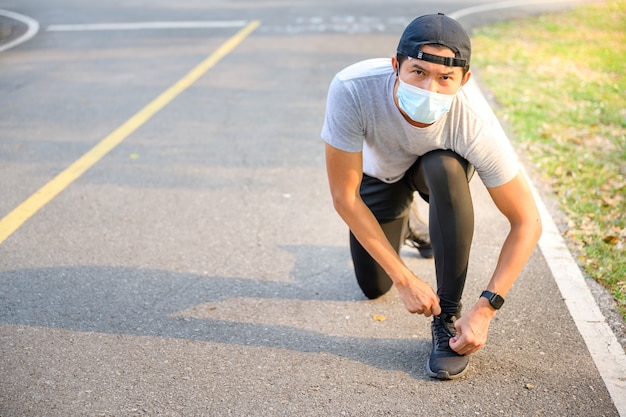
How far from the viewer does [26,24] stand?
1349 cm

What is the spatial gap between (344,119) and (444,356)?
1106mm

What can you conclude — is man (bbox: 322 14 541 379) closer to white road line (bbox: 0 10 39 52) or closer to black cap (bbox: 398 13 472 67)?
black cap (bbox: 398 13 472 67)

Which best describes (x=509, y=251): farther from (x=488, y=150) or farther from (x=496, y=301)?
(x=488, y=150)

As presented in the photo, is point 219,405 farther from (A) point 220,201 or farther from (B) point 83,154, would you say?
(B) point 83,154

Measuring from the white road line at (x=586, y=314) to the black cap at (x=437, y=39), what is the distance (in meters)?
1.49

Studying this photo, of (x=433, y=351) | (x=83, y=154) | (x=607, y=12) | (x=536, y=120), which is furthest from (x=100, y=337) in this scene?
(x=607, y=12)

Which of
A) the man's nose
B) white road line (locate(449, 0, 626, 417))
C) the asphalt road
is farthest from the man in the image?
white road line (locate(449, 0, 626, 417))

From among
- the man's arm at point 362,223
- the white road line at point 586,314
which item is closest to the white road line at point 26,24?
the white road line at point 586,314

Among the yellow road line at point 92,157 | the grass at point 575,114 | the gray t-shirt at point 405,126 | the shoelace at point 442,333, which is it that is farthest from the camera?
the yellow road line at point 92,157

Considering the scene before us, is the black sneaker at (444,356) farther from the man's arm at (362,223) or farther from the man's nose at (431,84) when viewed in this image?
the man's nose at (431,84)

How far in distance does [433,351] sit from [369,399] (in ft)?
1.36

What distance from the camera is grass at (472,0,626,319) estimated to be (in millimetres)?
5133

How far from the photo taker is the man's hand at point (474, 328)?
3316 millimetres

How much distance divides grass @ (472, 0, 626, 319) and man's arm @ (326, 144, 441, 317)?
1300 mm
